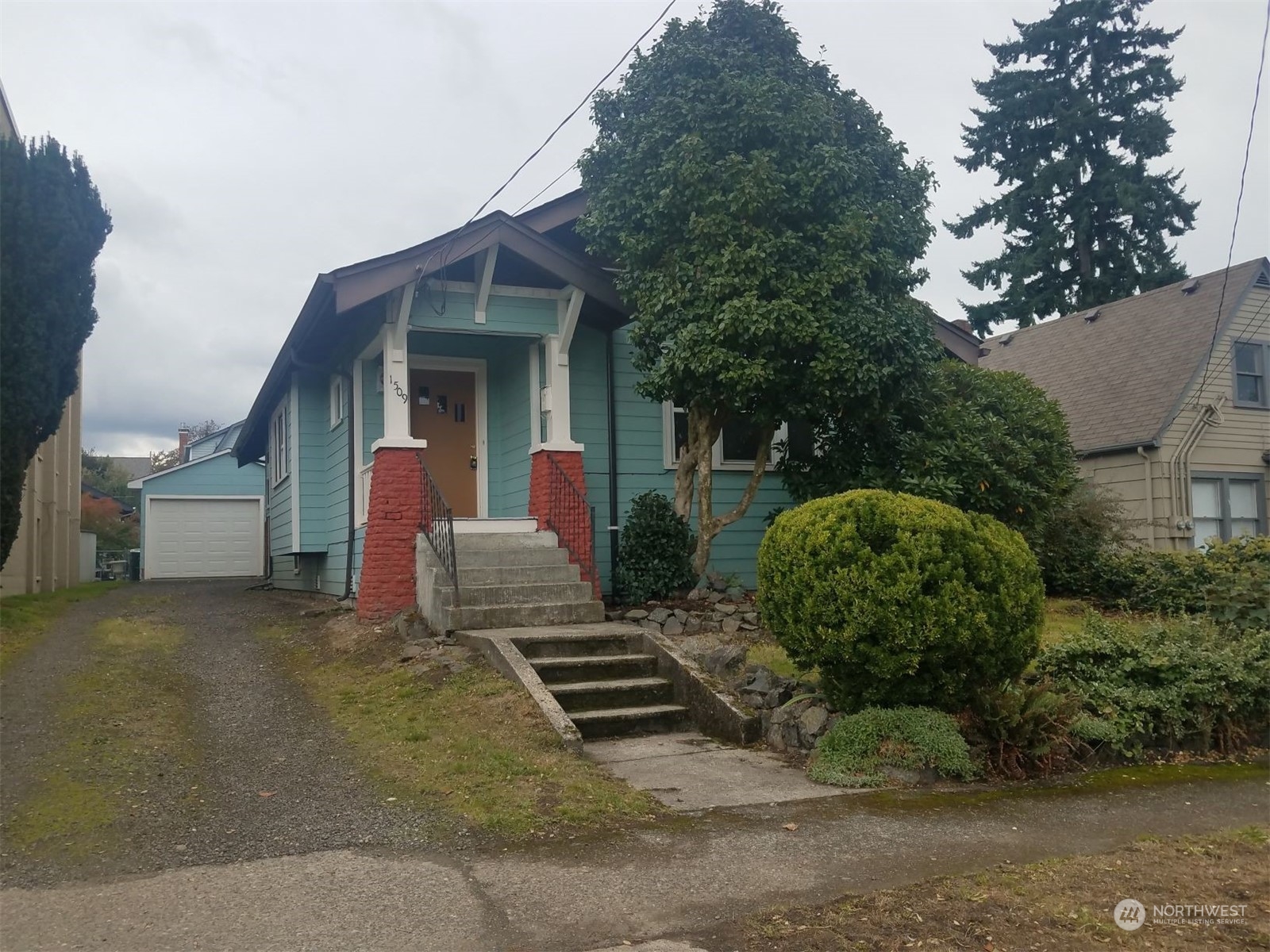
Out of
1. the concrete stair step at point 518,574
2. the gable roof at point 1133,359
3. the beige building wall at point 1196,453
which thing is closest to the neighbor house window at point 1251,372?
the beige building wall at point 1196,453

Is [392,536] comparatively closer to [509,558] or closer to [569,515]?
[509,558]

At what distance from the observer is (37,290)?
11.5 meters

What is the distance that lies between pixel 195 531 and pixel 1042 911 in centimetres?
2849

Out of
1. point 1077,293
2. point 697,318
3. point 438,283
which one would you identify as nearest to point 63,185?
point 438,283

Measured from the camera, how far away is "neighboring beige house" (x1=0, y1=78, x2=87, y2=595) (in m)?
→ 16.8

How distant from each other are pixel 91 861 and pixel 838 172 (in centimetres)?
881

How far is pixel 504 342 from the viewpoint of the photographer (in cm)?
1288

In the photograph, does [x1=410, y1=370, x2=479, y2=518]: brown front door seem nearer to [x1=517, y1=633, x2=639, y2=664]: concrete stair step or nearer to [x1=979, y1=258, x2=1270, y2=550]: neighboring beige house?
[x1=517, y1=633, x2=639, y2=664]: concrete stair step

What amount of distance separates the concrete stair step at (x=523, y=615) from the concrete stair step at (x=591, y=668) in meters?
1.01

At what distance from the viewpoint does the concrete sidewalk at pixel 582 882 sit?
4.04 meters

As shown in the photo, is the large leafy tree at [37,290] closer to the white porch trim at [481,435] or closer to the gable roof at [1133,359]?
the white porch trim at [481,435]

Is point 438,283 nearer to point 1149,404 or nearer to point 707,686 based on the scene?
point 707,686

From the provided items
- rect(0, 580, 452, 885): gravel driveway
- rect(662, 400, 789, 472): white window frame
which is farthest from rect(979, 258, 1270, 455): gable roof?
rect(0, 580, 452, 885): gravel driveway

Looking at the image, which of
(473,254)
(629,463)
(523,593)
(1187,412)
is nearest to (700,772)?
(523,593)
